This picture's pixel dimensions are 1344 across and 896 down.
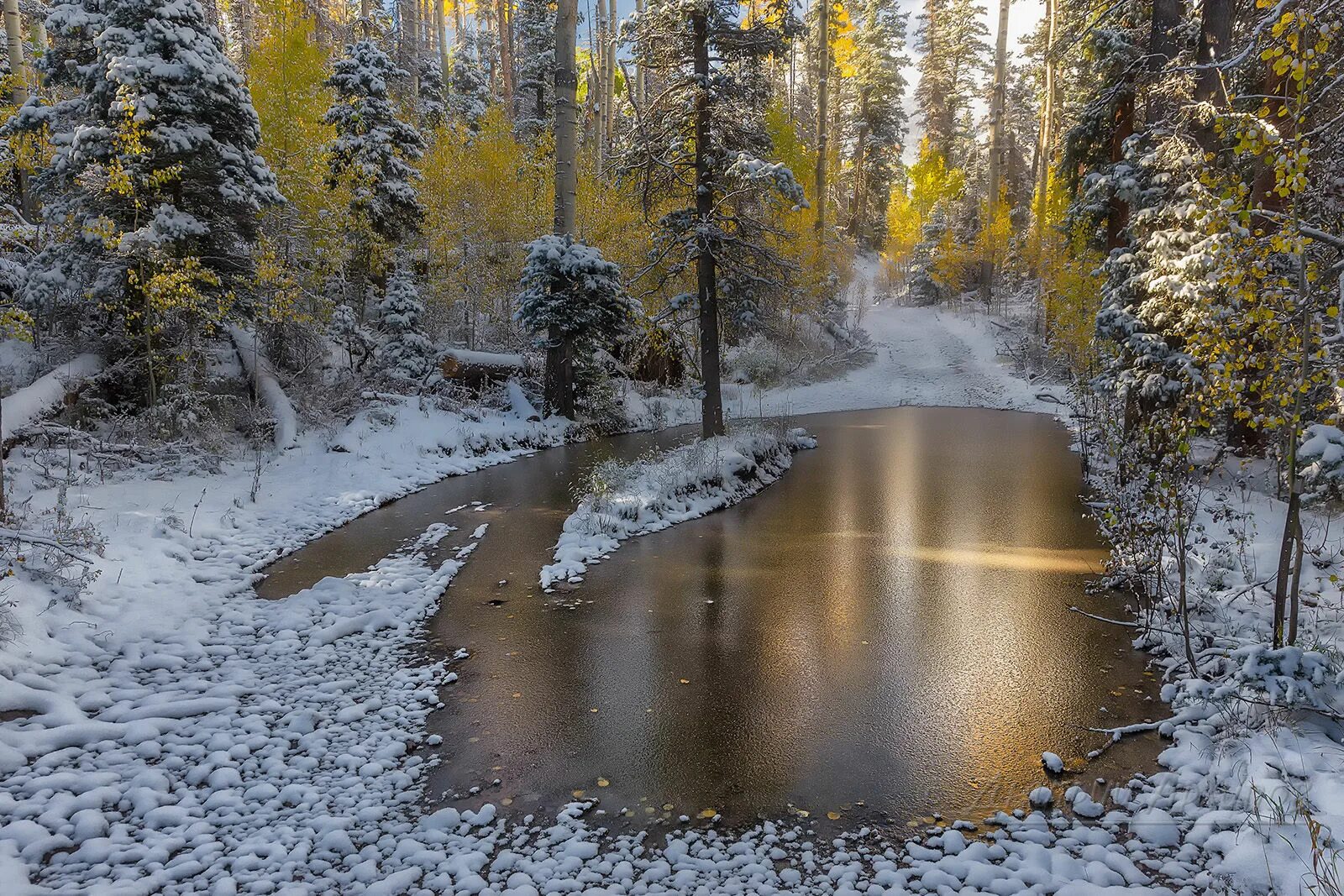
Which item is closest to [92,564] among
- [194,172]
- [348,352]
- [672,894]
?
[672,894]

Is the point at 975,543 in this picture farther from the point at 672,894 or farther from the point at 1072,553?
the point at 672,894

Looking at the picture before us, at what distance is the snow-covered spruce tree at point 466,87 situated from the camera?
32.9m

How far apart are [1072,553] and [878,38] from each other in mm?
48388

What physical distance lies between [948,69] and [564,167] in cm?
4682

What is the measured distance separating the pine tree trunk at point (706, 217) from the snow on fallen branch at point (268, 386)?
26.8 feet

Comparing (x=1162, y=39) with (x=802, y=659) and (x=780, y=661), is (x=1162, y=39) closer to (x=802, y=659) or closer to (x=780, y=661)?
(x=802, y=659)

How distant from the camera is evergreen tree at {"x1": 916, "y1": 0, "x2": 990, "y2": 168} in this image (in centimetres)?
4619

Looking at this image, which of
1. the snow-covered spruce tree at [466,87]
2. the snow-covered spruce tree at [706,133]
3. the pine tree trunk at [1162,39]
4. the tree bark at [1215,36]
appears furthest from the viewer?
the snow-covered spruce tree at [466,87]

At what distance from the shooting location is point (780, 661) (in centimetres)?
611

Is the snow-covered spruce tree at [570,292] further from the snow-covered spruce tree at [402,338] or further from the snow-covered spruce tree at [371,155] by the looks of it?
the snow-covered spruce tree at [371,155]

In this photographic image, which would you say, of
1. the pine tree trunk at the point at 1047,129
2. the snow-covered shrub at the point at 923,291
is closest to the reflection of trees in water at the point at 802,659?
the pine tree trunk at the point at 1047,129

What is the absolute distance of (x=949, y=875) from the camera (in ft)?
11.4

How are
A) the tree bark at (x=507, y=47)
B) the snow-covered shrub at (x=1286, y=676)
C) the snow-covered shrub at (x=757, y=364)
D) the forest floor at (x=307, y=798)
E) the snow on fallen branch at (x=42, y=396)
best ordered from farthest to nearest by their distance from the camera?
the tree bark at (x=507, y=47) → the snow-covered shrub at (x=757, y=364) → the snow on fallen branch at (x=42, y=396) → the snow-covered shrub at (x=1286, y=676) → the forest floor at (x=307, y=798)

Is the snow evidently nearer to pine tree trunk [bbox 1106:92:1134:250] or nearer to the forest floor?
the forest floor
